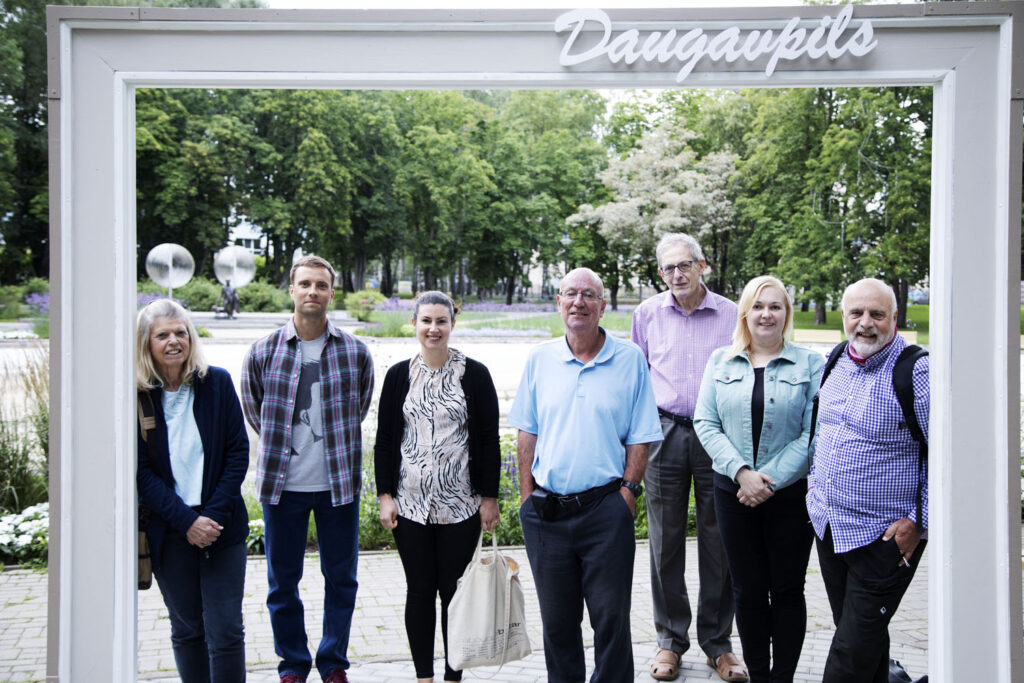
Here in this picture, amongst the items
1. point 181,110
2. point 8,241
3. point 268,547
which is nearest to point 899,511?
point 268,547

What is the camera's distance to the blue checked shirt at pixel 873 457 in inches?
124

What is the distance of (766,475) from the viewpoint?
11.5 ft

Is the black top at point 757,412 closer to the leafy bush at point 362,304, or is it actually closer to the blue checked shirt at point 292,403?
the blue checked shirt at point 292,403

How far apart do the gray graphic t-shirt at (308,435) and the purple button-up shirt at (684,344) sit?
5.75 ft

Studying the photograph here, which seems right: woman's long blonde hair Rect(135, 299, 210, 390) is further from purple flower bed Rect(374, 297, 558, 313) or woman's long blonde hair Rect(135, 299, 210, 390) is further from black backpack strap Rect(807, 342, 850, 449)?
purple flower bed Rect(374, 297, 558, 313)

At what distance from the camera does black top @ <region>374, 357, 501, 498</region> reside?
3.58m

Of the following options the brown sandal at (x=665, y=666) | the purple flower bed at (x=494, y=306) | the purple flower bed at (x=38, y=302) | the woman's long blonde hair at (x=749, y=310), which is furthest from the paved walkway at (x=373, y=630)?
the purple flower bed at (x=494, y=306)

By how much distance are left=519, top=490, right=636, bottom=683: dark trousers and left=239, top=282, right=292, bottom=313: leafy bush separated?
51.3 feet

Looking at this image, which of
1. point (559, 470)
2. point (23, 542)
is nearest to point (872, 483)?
point (559, 470)

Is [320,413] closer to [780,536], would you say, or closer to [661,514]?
[661,514]

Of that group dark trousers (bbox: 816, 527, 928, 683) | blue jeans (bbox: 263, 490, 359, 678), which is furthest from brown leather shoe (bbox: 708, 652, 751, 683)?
blue jeans (bbox: 263, 490, 359, 678)

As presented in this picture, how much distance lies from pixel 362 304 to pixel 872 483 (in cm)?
1279

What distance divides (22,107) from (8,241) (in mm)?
2736

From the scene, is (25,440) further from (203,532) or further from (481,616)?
(481,616)
